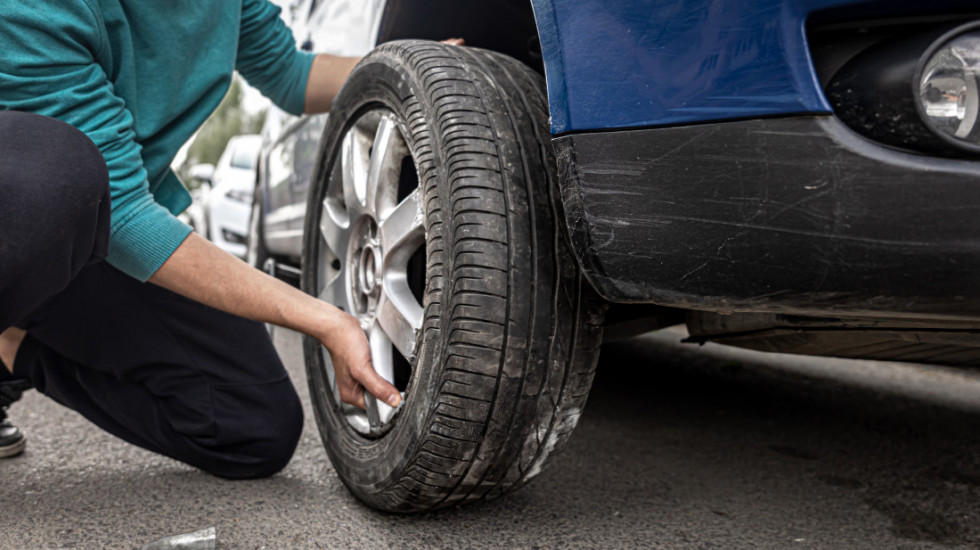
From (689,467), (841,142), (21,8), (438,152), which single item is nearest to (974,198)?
(841,142)

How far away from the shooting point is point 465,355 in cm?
114

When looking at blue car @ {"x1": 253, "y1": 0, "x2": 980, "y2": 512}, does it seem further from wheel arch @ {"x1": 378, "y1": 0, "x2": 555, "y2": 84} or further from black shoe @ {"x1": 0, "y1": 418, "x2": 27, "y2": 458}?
black shoe @ {"x1": 0, "y1": 418, "x2": 27, "y2": 458}

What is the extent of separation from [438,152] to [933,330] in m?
0.76

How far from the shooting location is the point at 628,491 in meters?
1.52

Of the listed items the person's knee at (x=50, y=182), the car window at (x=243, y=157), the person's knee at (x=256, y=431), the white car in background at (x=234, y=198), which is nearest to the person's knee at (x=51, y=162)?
the person's knee at (x=50, y=182)

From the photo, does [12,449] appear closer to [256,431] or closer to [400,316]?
[256,431]

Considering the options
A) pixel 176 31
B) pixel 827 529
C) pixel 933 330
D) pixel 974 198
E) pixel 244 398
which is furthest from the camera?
pixel 244 398

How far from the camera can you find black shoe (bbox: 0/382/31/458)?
65.7 inches

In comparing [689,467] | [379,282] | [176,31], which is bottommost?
[689,467]

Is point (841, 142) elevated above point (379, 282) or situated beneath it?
elevated above

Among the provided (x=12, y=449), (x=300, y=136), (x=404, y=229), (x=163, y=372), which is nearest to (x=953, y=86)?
(x=404, y=229)

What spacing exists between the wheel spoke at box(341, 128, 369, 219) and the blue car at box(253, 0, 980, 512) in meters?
0.01

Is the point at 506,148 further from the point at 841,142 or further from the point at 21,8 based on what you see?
the point at 21,8

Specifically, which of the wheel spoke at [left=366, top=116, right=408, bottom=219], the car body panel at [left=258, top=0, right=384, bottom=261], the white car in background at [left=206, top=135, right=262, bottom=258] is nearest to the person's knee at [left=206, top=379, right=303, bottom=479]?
the wheel spoke at [left=366, top=116, right=408, bottom=219]
